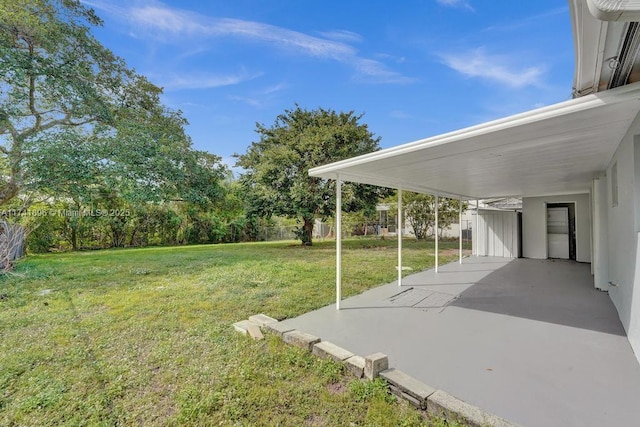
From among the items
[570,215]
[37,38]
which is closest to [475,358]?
[570,215]

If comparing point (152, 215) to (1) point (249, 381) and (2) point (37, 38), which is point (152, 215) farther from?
(1) point (249, 381)

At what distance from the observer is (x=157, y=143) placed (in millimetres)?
11336

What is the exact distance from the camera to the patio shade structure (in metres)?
2.12

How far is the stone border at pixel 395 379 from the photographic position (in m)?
1.87

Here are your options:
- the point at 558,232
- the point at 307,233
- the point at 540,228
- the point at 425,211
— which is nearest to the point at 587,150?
the point at 540,228

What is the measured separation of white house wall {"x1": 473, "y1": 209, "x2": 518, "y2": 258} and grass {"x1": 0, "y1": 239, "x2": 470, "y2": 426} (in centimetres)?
748

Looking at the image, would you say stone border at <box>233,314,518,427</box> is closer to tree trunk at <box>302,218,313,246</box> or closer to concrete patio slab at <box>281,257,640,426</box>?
concrete patio slab at <box>281,257,640,426</box>

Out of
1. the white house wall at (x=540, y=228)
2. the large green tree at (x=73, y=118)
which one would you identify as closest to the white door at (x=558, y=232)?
the white house wall at (x=540, y=228)

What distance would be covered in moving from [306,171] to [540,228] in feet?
29.5

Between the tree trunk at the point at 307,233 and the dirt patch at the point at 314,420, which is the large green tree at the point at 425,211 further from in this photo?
the dirt patch at the point at 314,420

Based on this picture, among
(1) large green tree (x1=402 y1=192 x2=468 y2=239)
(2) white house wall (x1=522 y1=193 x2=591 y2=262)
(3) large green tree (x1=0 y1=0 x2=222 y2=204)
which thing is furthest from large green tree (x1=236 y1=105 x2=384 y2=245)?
(2) white house wall (x1=522 y1=193 x2=591 y2=262)

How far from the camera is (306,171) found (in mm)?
12875

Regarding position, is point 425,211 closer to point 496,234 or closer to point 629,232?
point 496,234

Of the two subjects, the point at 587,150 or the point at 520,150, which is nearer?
the point at 520,150
